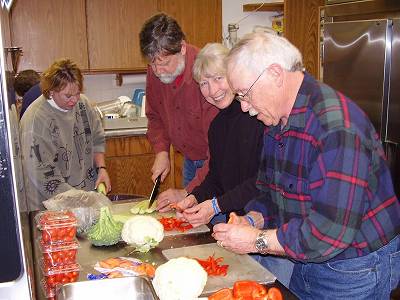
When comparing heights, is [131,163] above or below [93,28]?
below

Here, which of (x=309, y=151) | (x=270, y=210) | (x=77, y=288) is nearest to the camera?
(x=77, y=288)

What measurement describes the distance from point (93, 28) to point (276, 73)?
9.95ft

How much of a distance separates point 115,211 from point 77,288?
873 millimetres

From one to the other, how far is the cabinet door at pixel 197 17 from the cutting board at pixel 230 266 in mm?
2980

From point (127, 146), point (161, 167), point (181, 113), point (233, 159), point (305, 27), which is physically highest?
point (305, 27)

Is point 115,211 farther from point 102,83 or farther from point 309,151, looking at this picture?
point 102,83

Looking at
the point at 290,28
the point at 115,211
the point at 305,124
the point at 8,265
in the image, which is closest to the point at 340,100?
the point at 305,124

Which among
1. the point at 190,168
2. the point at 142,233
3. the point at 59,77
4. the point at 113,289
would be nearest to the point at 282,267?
the point at 142,233

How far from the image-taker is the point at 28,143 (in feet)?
8.78

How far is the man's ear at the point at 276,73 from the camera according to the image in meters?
1.44

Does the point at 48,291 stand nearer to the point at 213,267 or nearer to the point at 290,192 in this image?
the point at 213,267

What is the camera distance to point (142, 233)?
176 cm

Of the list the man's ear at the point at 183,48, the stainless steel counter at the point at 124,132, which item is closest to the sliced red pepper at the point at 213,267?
the man's ear at the point at 183,48

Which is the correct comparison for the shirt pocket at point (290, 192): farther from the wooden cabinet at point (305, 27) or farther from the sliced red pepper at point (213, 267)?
the wooden cabinet at point (305, 27)
